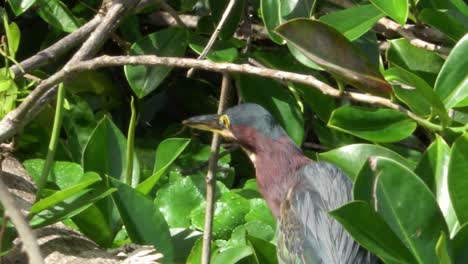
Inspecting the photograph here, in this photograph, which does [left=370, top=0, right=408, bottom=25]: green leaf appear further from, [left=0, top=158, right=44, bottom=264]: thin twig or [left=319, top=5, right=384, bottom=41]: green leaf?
[left=0, top=158, right=44, bottom=264]: thin twig

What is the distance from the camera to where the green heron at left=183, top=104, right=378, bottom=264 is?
7.02 ft

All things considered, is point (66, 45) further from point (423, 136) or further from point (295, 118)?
point (423, 136)

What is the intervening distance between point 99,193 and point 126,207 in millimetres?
92

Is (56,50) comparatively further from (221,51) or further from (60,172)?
(221,51)

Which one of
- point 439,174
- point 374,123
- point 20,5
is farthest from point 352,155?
point 20,5

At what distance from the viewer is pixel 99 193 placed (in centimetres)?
177

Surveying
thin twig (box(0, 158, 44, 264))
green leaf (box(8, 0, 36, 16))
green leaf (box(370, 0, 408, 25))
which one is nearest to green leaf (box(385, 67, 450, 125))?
green leaf (box(370, 0, 408, 25))

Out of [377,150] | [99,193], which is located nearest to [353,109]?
[377,150]

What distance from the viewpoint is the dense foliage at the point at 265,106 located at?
166cm

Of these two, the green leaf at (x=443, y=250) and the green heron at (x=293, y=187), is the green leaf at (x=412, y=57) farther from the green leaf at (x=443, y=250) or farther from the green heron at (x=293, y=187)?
the green leaf at (x=443, y=250)

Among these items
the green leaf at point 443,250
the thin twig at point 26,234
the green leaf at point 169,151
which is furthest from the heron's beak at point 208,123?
the thin twig at point 26,234

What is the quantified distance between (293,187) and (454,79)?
1.99 feet

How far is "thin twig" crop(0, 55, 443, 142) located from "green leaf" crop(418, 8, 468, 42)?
0.29 m

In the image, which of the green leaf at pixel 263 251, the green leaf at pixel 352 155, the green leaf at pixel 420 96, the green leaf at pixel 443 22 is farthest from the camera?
the green leaf at pixel 443 22
